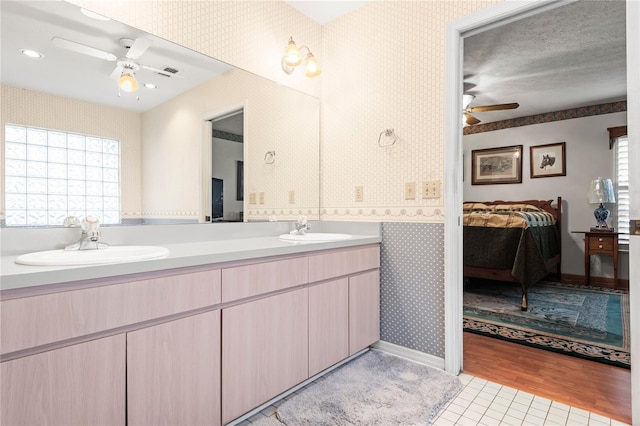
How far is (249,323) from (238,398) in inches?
12.0

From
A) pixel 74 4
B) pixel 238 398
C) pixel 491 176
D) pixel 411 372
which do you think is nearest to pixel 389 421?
pixel 411 372

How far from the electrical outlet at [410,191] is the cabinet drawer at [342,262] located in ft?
1.27

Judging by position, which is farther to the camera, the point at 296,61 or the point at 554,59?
the point at 554,59

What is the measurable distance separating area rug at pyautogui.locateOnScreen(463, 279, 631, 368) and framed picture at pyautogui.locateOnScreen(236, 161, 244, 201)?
205 cm

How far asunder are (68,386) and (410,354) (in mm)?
1812

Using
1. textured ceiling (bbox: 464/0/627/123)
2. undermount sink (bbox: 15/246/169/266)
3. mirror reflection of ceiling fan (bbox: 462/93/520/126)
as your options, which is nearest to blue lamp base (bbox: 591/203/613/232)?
textured ceiling (bbox: 464/0/627/123)

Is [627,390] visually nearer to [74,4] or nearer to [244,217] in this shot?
[244,217]

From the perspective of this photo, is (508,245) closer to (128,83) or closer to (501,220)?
(501,220)

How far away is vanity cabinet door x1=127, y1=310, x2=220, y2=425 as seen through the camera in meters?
1.14

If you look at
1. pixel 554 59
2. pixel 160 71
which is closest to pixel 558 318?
pixel 554 59

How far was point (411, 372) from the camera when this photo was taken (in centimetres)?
200

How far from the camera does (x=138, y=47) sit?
1674mm

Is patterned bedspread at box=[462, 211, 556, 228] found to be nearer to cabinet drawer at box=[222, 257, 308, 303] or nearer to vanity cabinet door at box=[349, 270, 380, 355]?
vanity cabinet door at box=[349, 270, 380, 355]

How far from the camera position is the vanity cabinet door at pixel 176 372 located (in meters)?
1.14
